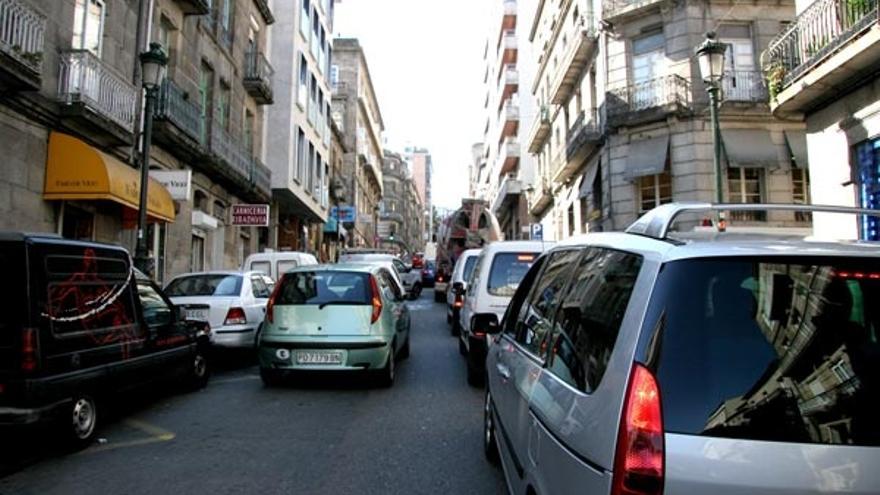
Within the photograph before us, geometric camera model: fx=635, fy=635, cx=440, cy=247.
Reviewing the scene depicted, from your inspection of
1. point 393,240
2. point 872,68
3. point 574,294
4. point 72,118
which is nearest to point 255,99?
point 72,118

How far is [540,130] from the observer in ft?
113

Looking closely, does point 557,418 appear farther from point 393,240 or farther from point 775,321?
point 393,240

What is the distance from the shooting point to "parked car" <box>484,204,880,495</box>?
1827 mm

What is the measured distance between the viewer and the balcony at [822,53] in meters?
10.1

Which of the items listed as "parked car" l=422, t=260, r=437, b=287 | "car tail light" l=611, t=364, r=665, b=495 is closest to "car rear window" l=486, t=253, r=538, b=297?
"car tail light" l=611, t=364, r=665, b=495

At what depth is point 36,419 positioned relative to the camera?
4793 millimetres

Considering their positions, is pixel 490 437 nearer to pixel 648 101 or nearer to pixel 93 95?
pixel 93 95

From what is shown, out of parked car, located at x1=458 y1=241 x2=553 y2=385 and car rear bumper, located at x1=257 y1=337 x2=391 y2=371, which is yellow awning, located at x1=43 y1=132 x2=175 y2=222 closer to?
car rear bumper, located at x1=257 y1=337 x2=391 y2=371

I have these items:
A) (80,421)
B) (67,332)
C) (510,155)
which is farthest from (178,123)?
(510,155)

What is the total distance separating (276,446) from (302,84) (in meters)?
27.3

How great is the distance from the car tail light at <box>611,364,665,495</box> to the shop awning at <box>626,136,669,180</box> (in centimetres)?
1964

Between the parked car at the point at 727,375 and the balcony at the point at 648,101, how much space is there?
19709mm

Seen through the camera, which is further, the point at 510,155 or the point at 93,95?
the point at 510,155

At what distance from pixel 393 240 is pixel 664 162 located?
236 ft
